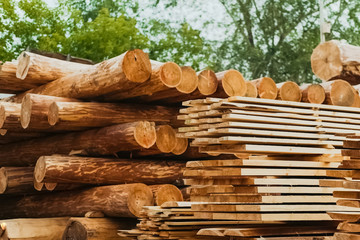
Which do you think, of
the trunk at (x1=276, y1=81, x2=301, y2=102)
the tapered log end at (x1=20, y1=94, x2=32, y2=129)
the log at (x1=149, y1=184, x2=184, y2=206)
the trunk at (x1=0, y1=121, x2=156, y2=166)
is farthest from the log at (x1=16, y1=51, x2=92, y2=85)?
the trunk at (x1=276, y1=81, x2=301, y2=102)

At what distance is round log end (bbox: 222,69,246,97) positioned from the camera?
9.14 meters

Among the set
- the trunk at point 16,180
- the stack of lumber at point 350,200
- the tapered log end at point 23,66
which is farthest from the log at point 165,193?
the stack of lumber at point 350,200

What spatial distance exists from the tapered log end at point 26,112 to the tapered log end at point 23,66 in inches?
58.0

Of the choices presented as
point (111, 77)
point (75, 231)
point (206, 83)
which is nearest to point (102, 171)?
point (75, 231)

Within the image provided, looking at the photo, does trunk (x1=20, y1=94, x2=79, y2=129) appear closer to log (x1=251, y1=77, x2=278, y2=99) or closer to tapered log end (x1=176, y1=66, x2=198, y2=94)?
tapered log end (x1=176, y1=66, x2=198, y2=94)

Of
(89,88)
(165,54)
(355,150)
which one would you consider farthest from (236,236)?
(165,54)

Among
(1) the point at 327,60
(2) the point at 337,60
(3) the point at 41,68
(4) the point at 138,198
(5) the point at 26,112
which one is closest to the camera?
(2) the point at 337,60

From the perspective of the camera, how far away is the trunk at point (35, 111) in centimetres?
958

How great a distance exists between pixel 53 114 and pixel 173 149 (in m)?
1.84

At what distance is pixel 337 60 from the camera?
830 centimetres

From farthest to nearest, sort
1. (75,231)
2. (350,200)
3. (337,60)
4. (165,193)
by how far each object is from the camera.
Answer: (165,193), (75,231), (337,60), (350,200)

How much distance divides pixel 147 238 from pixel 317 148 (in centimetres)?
249

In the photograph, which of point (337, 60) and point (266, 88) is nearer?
point (337, 60)

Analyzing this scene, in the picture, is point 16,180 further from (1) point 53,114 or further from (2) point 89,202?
(1) point 53,114
